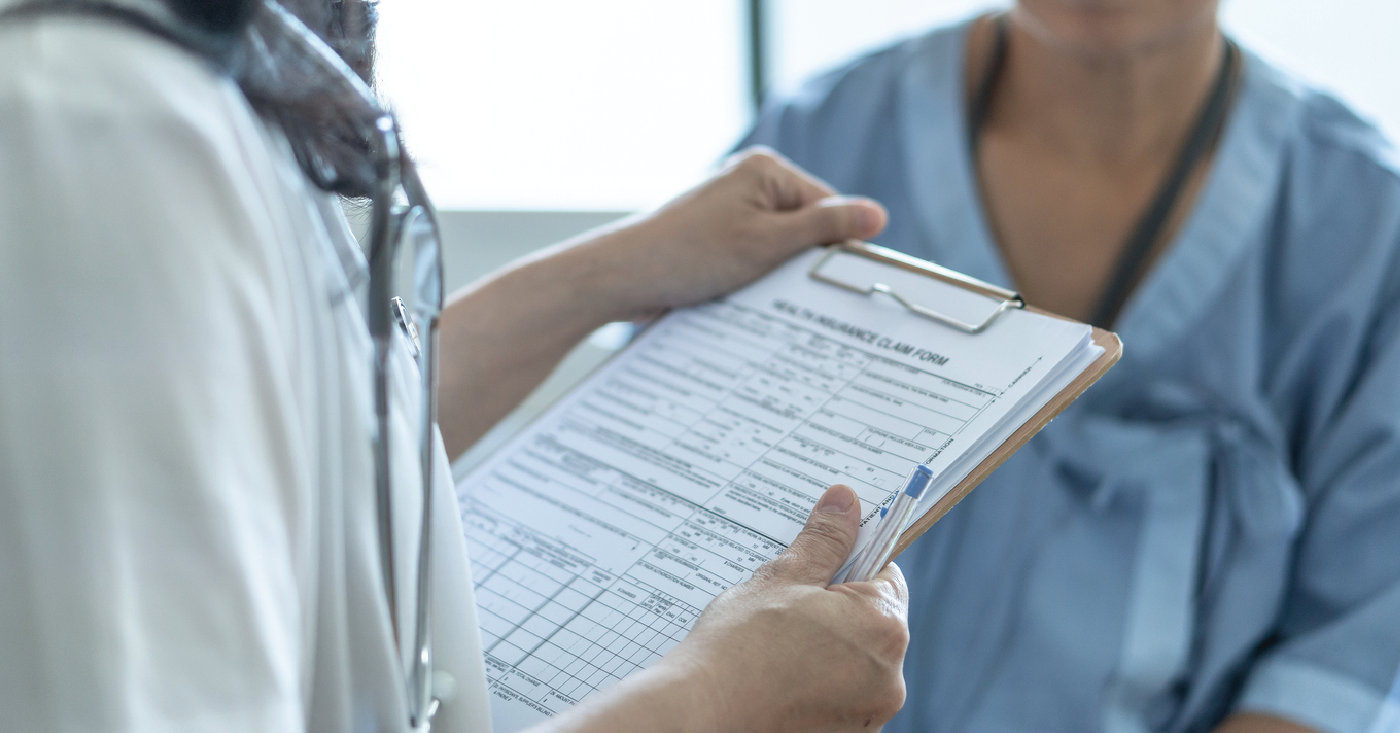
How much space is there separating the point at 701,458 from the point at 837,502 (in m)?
0.12

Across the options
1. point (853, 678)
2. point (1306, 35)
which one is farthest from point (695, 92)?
point (853, 678)

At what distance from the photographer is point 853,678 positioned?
490 mm

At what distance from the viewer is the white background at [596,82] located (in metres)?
1.72

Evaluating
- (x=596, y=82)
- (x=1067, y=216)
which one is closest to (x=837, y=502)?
(x=1067, y=216)

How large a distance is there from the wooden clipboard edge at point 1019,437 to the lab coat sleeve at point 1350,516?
40 centimetres

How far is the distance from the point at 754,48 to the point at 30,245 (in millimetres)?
1534

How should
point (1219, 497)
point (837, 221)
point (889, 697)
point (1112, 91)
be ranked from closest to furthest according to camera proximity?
point (889, 697) → point (837, 221) → point (1219, 497) → point (1112, 91)

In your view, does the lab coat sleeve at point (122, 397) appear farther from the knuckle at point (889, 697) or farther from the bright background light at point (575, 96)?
the bright background light at point (575, 96)

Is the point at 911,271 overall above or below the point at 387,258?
below

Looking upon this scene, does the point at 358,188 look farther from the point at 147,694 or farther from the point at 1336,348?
the point at 1336,348

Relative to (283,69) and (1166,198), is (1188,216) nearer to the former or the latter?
(1166,198)

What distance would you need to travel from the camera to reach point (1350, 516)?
0.87 meters

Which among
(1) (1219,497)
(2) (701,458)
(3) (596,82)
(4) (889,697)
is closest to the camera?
(4) (889,697)

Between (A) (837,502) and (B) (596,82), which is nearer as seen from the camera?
(A) (837,502)
